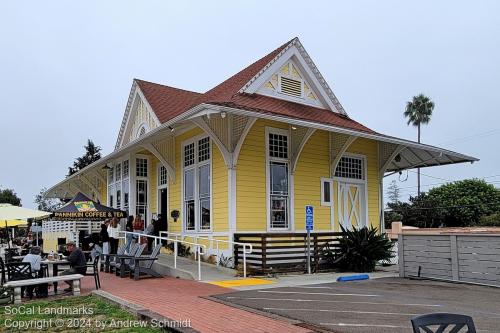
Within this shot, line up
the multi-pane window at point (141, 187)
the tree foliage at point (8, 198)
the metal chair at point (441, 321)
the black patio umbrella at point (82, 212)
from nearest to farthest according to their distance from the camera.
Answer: the metal chair at point (441, 321) → the black patio umbrella at point (82, 212) → the multi-pane window at point (141, 187) → the tree foliage at point (8, 198)

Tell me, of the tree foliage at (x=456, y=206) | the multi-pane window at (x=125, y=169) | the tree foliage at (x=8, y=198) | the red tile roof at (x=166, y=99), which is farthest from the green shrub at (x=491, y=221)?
the tree foliage at (x=8, y=198)

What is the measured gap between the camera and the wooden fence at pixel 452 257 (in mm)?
11938

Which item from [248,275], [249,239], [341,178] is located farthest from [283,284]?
[341,178]

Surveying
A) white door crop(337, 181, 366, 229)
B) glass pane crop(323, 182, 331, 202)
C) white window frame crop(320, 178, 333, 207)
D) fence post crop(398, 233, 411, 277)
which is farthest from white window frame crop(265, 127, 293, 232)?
fence post crop(398, 233, 411, 277)

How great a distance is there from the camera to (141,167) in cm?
2041

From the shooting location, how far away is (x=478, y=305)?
30.1 ft

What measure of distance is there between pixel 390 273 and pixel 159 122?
9.78 metres

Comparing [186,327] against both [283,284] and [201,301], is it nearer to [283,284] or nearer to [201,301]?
[201,301]

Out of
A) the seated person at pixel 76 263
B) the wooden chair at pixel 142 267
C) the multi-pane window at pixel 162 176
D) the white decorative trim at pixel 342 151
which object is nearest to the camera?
the seated person at pixel 76 263

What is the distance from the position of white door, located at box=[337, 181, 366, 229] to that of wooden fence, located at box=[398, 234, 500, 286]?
3.79 m

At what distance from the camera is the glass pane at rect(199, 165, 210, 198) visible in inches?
631

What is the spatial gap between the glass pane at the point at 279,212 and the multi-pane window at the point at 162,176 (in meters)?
5.02

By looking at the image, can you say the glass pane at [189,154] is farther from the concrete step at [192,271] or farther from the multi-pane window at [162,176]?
the concrete step at [192,271]

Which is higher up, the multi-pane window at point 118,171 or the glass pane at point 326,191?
the multi-pane window at point 118,171
